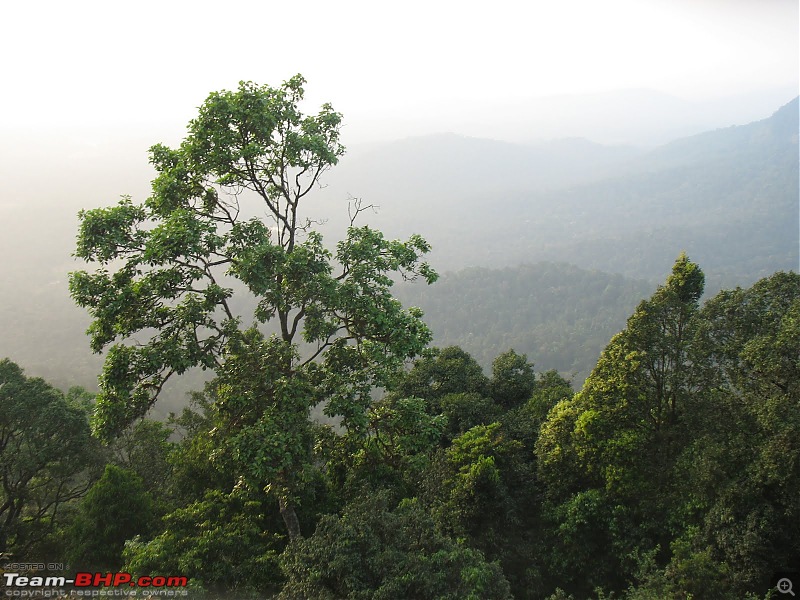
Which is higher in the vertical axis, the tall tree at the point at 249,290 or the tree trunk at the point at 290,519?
the tall tree at the point at 249,290

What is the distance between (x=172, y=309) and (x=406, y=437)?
4233 millimetres

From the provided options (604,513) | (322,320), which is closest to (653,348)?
(604,513)

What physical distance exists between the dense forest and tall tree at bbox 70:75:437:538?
0.13ft

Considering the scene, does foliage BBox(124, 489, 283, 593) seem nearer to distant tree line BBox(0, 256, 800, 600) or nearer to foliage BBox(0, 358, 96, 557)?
distant tree line BBox(0, 256, 800, 600)

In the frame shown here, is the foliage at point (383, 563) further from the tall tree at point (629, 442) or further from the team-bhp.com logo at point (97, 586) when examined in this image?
the tall tree at point (629, 442)

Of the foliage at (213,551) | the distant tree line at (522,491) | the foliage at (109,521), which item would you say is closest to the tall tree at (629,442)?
the distant tree line at (522,491)

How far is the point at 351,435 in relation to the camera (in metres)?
8.71

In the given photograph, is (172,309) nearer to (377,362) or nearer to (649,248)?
(377,362)

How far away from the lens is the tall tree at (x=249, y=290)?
7.61 meters

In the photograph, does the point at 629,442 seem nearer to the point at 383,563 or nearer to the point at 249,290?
the point at 383,563

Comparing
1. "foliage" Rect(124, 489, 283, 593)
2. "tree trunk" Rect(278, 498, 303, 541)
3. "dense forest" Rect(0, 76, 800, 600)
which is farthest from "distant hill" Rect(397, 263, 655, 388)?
"tree trunk" Rect(278, 498, 303, 541)

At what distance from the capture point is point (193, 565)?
8.32 metres

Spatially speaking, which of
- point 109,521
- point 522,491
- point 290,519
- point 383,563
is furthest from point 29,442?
point 522,491

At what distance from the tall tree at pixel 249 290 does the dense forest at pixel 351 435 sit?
39 millimetres
